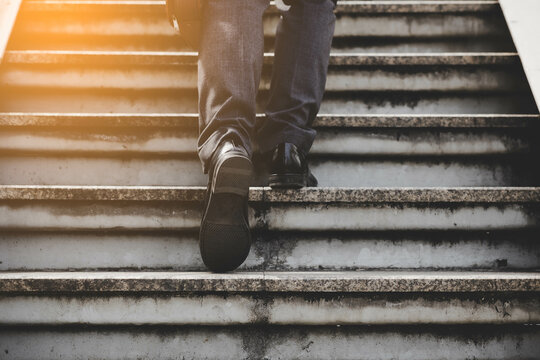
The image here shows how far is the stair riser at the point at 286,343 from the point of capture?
3.89 feet

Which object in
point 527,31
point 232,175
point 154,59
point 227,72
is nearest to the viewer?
point 232,175

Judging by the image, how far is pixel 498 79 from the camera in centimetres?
179

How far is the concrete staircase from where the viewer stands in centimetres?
118

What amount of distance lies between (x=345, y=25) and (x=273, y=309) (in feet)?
4.69

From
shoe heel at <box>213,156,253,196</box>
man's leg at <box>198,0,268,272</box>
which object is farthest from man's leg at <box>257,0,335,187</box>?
shoe heel at <box>213,156,253,196</box>

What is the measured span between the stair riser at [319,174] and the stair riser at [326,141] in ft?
0.09

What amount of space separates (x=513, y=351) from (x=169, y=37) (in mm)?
1787

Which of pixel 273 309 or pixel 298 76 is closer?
pixel 273 309

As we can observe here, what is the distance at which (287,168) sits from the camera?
1.35 metres

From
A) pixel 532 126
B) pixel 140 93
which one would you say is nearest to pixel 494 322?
pixel 532 126

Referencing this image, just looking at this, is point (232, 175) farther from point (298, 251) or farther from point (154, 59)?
point (154, 59)

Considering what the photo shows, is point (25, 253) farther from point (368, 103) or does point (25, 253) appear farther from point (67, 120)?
point (368, 103)

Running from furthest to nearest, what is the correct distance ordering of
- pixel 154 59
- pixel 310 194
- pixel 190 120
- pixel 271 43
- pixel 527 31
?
pixel 271 43
pixel 527 31
pixel 154 59
pixel 190 120
pixel 310 194

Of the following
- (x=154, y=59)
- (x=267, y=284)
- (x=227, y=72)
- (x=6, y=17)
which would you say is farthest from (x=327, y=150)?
(x=6, y=17)
